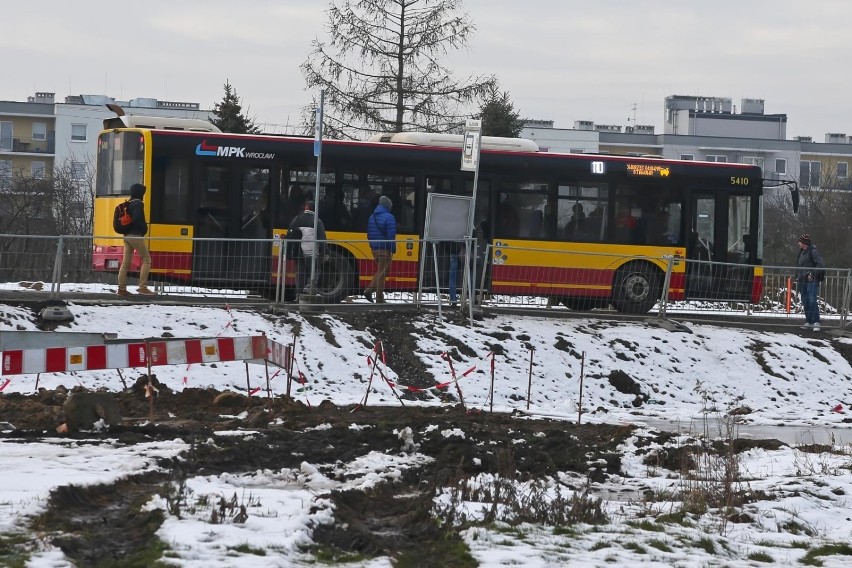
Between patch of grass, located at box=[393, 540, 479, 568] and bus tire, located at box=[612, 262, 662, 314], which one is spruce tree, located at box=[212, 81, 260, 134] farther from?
patch of grass, located at box=[393, 540, 479, 568]

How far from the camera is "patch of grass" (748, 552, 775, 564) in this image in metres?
8.12

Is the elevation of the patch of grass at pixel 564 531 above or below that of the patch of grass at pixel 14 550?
below

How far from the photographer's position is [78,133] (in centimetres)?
9106

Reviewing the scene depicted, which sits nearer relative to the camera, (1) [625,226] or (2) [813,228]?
(1) [625,226]

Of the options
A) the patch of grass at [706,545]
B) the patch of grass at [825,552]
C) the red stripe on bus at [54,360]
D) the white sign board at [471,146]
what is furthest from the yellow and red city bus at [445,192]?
the patch of grass at [825,552]

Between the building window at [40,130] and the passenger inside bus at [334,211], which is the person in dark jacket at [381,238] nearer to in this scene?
the passenger inside bus at [334,211]

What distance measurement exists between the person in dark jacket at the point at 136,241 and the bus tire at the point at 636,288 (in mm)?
8528

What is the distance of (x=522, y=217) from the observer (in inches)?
974

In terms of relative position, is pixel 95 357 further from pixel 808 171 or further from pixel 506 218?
pixel 808 171

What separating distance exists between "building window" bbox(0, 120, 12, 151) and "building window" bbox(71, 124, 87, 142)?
4.76m

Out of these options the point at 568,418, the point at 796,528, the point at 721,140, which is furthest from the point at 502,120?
the point at 721,140

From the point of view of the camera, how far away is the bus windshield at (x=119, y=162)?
75.5ft

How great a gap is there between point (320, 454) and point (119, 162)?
13.3 meters

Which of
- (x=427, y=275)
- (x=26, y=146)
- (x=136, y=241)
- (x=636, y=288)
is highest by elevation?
(x=26, y=146)
